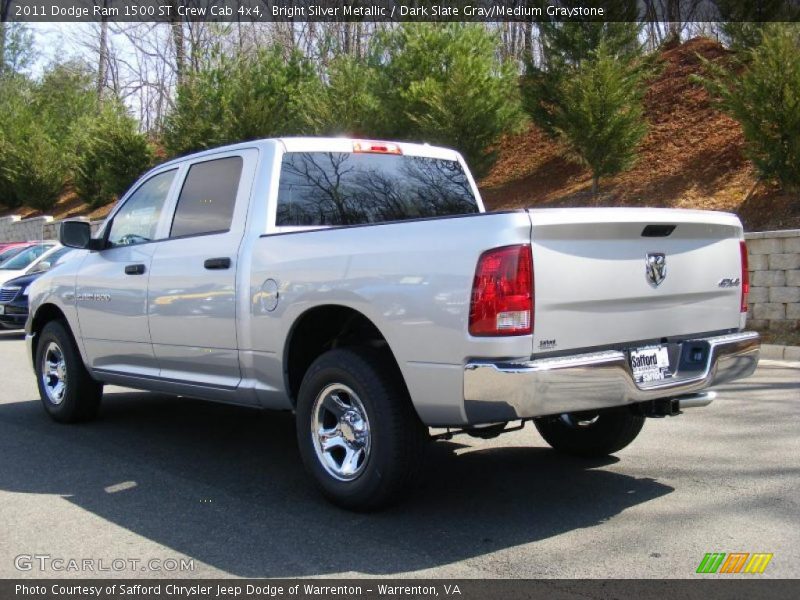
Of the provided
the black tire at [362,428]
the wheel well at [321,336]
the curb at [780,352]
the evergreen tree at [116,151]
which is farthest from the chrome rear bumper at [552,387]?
the evergreen tree at [116,151]

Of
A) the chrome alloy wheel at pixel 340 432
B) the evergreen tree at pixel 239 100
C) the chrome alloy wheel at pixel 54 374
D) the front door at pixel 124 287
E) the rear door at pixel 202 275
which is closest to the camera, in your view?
the chrome alloy wheel at pixel 340 432

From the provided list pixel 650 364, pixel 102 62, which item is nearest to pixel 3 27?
pixel 102 62

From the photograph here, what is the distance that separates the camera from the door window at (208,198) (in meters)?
5.47

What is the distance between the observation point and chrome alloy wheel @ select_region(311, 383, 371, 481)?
14.6 feet

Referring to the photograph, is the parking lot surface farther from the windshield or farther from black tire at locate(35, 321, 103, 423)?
the windshield

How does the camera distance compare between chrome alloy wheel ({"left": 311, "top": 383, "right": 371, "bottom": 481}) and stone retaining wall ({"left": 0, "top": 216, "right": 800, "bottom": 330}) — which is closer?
chrome alloy wheel ({"left": 311, "top": 383, "right": 371, "bottom": 481})

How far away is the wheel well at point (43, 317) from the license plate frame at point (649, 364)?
482 cm

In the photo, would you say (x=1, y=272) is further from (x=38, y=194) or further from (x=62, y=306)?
(x=38, y=194)

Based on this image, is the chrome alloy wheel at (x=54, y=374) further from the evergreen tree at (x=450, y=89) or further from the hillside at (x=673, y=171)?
the evergreen tree at (x=450, y=89)

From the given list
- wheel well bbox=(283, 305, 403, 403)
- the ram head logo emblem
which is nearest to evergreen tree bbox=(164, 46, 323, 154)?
wheel well bbox=(283, 305, 403, 403)

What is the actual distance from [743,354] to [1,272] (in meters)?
15.2

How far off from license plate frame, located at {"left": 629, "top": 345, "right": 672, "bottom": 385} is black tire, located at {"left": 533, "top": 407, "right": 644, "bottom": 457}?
1.00m

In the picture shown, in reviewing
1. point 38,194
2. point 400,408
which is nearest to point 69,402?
point 400,408

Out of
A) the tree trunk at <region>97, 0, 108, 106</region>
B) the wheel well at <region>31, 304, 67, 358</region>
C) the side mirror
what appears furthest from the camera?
the tree trunk at <region>97, 0, 108, 106</region>
